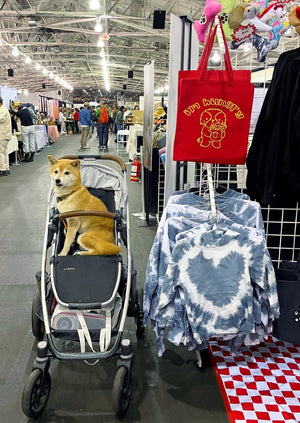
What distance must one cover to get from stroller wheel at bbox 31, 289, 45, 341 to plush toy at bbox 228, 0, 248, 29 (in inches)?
79.9

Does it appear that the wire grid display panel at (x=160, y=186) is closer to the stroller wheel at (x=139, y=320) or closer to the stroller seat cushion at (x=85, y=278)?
the stroller wheel at (x=139, y=320)

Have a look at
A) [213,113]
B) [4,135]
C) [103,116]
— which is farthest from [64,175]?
[103,116]

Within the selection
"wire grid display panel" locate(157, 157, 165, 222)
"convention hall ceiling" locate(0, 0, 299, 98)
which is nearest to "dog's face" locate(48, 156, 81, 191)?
"convention hall ceiling" locate(0, 0, 299, 98)

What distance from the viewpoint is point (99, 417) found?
1995 mm

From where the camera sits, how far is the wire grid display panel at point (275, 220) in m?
3.02

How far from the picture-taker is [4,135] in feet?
28.2

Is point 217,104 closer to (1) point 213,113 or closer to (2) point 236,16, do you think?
(1) point 213,113

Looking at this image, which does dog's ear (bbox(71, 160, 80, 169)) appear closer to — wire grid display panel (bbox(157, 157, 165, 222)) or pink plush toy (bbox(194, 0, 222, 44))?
pink plush toy (bbox(194, 0, 222, 44))

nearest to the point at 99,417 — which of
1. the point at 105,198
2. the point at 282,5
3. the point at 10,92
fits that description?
the point at 105,198

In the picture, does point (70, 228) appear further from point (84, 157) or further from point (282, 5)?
point (282, 5)

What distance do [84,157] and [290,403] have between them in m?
1.95

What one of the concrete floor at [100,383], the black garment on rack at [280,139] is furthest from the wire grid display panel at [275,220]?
the concrete floor at [100,383]

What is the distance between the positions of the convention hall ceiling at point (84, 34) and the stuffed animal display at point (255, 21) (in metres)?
0.59

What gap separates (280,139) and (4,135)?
7.37m
